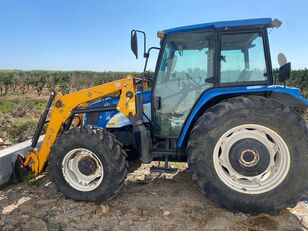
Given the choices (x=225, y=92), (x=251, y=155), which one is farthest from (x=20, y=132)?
(x=251, y=155)

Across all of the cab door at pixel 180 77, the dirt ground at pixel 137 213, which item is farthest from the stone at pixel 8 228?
the cab door at pixel 180 77

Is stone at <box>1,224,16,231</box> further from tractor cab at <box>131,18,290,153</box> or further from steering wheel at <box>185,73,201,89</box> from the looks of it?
steering wheel at <box>185,73,201,89</box>

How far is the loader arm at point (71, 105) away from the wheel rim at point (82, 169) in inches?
21.7

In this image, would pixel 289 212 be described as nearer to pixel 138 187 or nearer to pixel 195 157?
pixel 195 157

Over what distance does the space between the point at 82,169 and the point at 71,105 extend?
3.13 feet

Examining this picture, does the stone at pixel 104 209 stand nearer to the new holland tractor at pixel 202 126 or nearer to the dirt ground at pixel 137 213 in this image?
the dirt ground at pixel 137 213

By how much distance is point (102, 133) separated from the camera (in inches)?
158

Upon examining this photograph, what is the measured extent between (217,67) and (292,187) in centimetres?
163

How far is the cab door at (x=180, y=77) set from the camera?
13.2 ft

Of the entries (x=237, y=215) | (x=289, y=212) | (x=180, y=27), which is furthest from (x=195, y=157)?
(x=180, y=27)

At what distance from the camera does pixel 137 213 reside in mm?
3812

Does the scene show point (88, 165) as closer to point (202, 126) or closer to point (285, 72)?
point (202, 126)

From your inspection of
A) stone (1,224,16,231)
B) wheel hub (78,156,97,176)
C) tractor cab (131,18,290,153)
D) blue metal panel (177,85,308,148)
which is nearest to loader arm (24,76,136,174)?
tractor cab (131,18,290,153)

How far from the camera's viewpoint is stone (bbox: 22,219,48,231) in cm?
341
